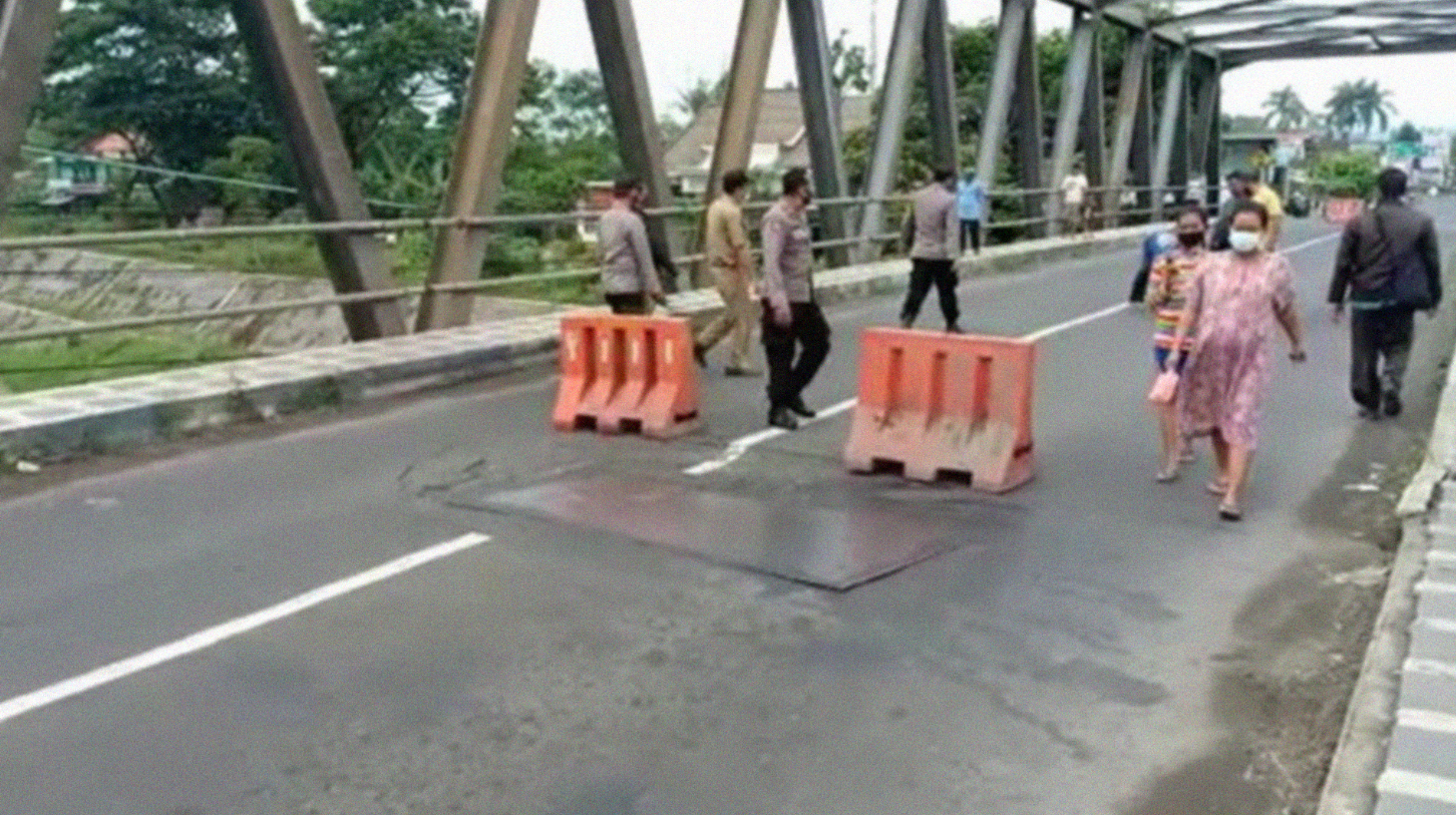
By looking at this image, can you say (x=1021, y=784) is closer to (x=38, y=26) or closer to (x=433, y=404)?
(x=433, y=404)

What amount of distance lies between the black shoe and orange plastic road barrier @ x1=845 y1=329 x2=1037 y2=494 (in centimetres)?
105

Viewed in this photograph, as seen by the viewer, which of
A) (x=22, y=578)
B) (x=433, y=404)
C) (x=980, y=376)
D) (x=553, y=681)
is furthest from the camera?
(x=433, y=404)

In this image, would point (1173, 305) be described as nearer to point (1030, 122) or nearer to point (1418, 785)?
point (1418, 785)

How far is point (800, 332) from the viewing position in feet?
30.8

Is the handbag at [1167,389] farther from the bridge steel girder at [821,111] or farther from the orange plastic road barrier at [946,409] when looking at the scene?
the bridge steel girder at [821,111]

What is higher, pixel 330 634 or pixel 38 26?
pixel 38 26

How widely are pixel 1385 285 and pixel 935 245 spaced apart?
15.7 ft

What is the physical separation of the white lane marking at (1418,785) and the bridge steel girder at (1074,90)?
24796 millimetres

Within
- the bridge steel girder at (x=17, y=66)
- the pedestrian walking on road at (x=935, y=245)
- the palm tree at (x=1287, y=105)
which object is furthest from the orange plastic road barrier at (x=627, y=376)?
the palm tree at (x=1287, y=105)

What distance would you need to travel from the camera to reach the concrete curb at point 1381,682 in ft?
11.8

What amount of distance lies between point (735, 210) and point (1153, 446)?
3642 millimetres

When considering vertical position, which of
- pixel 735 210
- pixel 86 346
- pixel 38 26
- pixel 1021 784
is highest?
pixel 38 26

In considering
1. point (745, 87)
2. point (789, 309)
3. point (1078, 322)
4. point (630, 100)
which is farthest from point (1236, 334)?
point (745, 87)

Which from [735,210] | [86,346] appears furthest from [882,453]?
[86,346]
